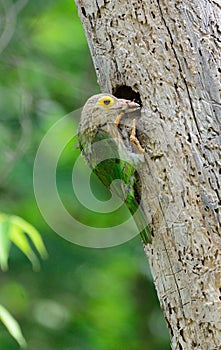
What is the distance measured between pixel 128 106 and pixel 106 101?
0.11 metres

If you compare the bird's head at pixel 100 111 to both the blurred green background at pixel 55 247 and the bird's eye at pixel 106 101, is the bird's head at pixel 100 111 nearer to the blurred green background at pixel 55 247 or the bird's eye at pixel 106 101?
the bird's eye at pixel 106 101

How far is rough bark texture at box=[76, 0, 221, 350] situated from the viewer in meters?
2.71

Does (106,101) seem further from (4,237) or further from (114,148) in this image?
(4,237)

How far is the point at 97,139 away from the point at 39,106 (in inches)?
128

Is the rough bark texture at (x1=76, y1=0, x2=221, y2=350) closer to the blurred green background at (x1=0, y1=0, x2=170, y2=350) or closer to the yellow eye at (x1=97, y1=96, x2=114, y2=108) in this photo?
the yellow eye at (x1=97, y1=96, x2=114, y2=108)

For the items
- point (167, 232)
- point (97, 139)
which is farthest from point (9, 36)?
point (167, 232)

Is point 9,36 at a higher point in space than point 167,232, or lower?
higher

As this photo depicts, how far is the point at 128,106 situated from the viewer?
9.46ft

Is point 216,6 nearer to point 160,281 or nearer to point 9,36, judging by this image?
point 160,281

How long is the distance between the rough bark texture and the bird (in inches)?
2.0

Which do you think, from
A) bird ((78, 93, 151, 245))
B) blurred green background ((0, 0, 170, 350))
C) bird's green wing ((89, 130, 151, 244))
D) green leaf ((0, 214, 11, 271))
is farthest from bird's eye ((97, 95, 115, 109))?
blurred green background ((0, 0, 170, 350))

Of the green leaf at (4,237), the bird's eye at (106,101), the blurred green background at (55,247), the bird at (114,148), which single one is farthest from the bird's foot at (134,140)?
the blurred green background at (55,247)

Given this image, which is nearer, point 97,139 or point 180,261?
point 180,261

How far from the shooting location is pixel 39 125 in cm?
609
